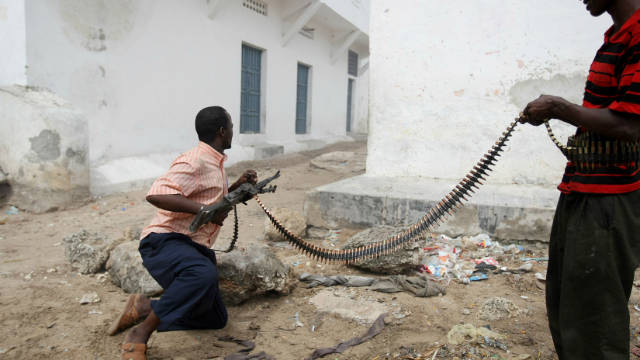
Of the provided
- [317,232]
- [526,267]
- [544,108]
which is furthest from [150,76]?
[544,108]

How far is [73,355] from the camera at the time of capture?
252 cm

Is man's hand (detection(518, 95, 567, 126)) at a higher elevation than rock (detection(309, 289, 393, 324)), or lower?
higher

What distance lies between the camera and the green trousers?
5.56 feet

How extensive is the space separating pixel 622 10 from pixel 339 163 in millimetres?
8928

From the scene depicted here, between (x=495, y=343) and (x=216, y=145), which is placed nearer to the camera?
(x=495, y=343)

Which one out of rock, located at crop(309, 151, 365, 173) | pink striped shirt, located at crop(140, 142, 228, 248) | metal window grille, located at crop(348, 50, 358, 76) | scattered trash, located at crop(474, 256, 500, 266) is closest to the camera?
pink striped shirt, located at crop(140, 142, 228, 248)

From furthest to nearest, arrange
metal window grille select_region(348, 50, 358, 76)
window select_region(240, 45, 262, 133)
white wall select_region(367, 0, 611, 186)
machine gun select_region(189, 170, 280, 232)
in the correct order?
1. metal window grille select_region(348, 50, 358, 76)
2. window select_region(240, 45, 262, 133)
3. white wall select_region(367, 0, 611, 186)
4. machine gun select_region(189, 170, 280, 232)

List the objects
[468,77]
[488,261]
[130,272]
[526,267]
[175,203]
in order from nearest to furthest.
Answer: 1. [175,203]
2. [130,272]
3. [526,267]
4. [488,261]
5. [468,77]

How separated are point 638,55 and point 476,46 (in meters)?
3.66

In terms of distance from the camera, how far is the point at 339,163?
417 inches

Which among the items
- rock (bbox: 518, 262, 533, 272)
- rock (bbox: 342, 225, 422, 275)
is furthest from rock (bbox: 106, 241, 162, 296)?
rock (bbox: 518, 262, 533, 272)

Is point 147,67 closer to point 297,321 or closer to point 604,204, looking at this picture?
point 297,321

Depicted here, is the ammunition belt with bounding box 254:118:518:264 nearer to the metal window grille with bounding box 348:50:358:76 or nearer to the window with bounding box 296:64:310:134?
the window with bounding box 296:64:310:134

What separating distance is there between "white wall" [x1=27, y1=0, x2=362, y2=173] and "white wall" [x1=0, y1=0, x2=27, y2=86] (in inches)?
4.1
